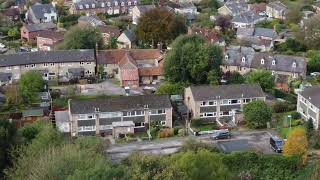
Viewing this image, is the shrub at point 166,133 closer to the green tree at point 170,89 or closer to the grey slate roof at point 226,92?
the grey slate roof at point 226,92

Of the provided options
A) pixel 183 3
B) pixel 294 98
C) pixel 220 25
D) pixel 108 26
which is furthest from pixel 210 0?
pixel 294 98

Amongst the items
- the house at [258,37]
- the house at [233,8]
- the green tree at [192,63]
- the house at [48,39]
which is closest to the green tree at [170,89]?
the green tree at [192,63]

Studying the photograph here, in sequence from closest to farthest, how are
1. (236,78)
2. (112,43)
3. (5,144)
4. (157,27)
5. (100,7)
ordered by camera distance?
1. (5,144)
2. (236,78)
3. (157,27)
4. (112,43)
5. (100,7)

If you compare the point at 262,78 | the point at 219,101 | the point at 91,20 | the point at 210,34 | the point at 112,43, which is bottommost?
the point at 219,101

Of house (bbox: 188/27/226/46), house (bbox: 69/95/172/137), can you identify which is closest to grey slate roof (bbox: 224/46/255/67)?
house (bbox: 188/27/226/46)

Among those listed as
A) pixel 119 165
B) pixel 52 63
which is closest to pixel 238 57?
pixel 52 63

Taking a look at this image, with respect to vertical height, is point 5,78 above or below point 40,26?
below

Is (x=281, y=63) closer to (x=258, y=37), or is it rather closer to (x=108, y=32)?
(x=258, y=37)
